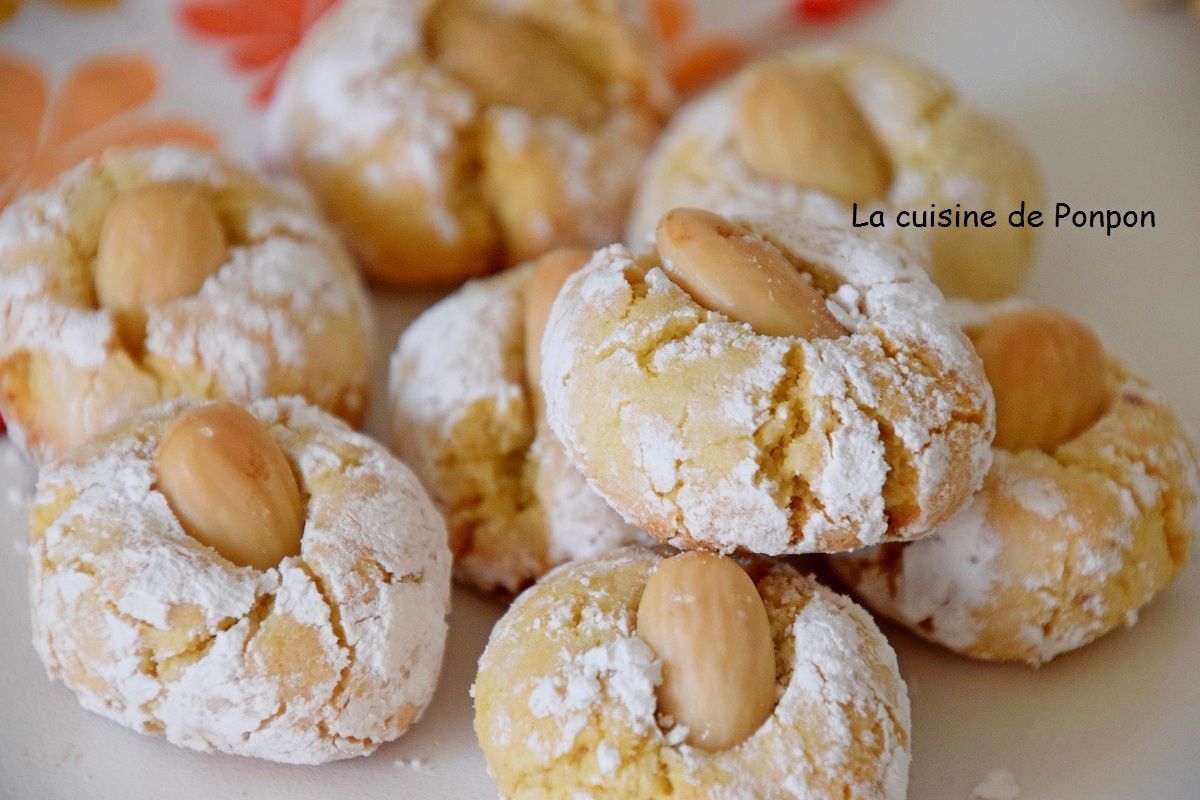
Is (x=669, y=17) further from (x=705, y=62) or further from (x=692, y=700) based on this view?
(x=692, y=700)

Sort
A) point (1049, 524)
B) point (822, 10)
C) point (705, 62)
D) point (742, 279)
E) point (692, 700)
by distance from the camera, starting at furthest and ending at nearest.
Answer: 1. point (822, 10)
2. point (705, 62)
3. point (1049, 524)
4. point (742, 279)
5. point (692, 700)

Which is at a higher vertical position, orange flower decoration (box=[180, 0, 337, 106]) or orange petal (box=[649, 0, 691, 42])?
orange petal (box=[649, 0, 691, 42])

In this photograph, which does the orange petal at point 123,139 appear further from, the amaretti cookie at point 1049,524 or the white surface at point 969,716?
the amaretti cookie at point 1049,524

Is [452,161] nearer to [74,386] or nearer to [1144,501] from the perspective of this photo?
[74,386]

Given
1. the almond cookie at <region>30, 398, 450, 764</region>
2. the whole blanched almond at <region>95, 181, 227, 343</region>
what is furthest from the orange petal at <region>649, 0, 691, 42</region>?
the almond cookie at <region>30, 398, 450, 764</region>

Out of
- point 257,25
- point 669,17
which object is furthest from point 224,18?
point 669,17

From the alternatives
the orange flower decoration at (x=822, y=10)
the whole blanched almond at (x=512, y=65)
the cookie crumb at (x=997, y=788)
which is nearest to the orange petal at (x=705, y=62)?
the orange flower decoration at (x=822, y=10)

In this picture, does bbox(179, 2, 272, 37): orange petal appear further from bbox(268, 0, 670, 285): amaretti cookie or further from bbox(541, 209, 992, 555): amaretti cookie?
bbox(541, 209, 992, 555): amaretti cookie

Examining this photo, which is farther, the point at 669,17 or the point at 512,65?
the point at 669,17

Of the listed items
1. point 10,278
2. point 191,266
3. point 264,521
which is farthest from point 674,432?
point 10,278
